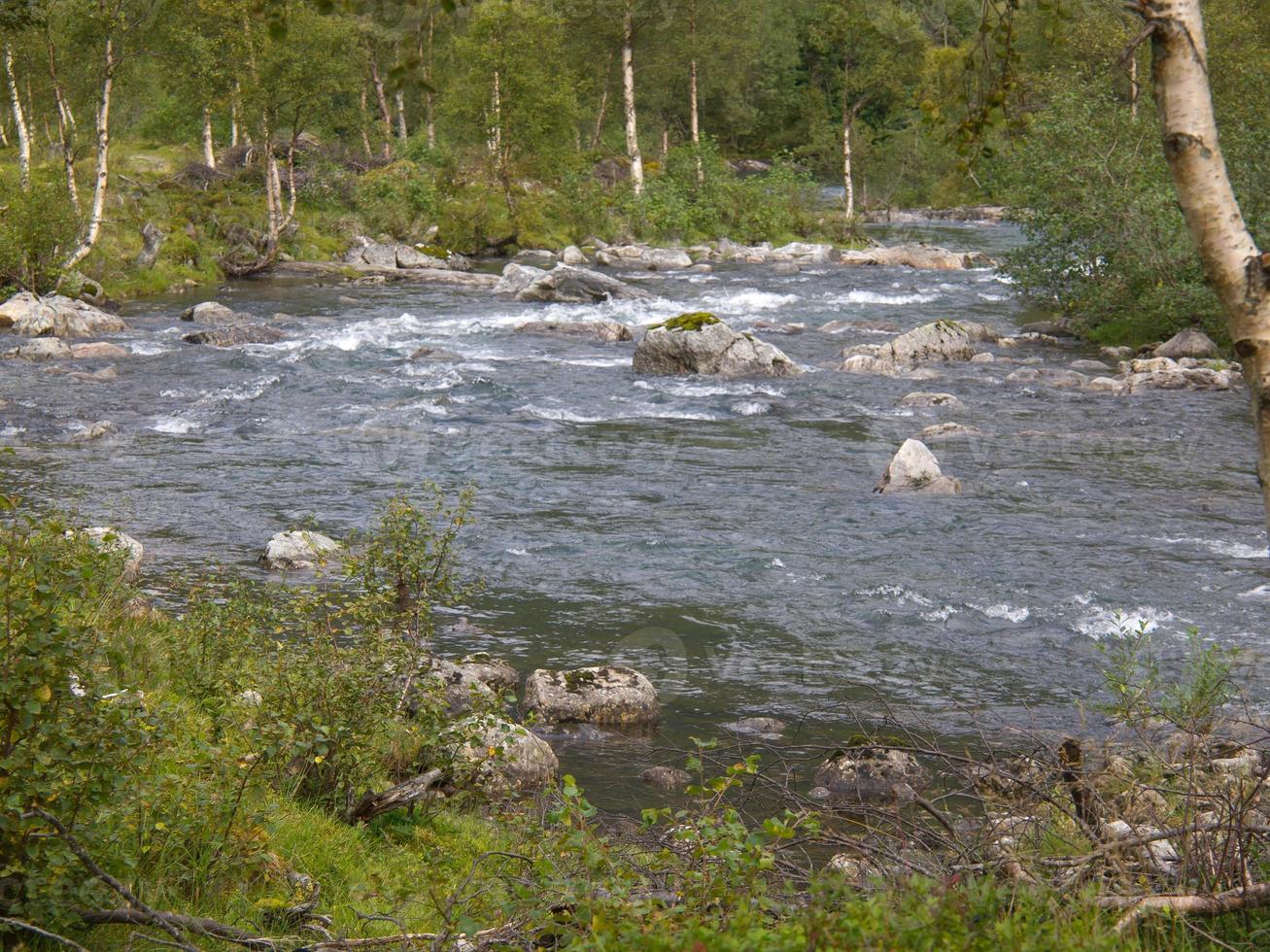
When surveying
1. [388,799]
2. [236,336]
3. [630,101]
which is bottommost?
[388,799]

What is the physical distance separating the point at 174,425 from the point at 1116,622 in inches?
558

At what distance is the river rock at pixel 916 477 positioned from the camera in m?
15.9

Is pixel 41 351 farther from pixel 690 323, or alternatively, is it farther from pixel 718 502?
pixel 718 502

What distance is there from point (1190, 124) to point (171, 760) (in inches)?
186

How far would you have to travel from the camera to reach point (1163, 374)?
73.5ft

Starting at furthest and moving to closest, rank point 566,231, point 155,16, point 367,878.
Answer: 1. point 566,231
2. point 155,16
3. point 367,878

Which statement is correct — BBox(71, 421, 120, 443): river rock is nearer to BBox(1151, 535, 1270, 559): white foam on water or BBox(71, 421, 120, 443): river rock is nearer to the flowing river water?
the flowing river water

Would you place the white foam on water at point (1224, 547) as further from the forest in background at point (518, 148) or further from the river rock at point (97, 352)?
the river rock at point (97, 352)

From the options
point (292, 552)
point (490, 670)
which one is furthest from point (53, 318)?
point (490, 670)

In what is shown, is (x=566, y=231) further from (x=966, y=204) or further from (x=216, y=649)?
(x=216, y=649)

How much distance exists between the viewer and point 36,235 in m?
28.4

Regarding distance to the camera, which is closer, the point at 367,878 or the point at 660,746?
the point at 367,878

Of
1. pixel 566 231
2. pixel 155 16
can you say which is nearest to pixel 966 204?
pixel 566 231

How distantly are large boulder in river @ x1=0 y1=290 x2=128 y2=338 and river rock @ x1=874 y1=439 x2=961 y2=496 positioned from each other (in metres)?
18.7
